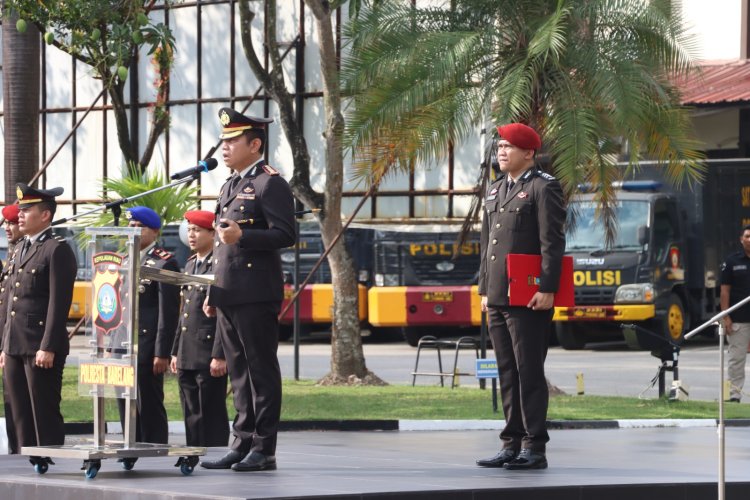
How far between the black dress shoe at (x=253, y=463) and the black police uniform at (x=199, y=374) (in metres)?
1.82

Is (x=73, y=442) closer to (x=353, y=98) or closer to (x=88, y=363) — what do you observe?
(x=88, y=363)

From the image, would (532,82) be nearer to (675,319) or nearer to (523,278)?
(523,278)

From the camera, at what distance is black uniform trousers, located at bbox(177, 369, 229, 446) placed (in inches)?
420

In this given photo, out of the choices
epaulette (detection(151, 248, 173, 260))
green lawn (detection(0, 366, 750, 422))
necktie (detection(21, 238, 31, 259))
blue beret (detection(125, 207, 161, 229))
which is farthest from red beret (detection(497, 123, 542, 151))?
green lawn (detection(0, 366, 750, 422))

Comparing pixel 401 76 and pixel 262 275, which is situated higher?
pixel 401 76

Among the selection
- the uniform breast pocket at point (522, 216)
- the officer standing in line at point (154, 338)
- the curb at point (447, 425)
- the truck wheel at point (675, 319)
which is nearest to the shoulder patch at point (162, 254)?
the officer standing in line at point (154, 338)

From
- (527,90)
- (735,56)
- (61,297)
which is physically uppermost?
(735,56)

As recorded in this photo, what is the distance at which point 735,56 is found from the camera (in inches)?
1244

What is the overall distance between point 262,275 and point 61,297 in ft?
5.10

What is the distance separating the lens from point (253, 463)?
346 inches

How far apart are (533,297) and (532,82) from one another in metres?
7.68

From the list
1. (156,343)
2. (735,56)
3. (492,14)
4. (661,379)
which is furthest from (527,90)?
(735,56)

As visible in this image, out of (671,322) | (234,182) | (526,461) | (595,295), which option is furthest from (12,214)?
(671,322)

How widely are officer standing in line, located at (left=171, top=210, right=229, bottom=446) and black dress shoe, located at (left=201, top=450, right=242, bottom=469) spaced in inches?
60.3
